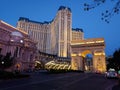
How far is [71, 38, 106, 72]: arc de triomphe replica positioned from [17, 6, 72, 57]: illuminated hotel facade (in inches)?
2160

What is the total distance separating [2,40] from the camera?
176ft

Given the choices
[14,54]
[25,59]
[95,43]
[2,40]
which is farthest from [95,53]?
[2,40]

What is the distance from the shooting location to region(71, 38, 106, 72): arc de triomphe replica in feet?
255

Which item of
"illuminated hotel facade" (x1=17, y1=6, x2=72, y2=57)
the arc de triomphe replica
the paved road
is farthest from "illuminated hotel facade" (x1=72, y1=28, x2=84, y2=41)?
the paved road

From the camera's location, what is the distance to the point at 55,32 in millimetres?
156000

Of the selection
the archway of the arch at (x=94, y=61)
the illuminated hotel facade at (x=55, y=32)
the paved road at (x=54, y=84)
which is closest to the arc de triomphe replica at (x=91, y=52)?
the archway of the arch at (x=94, y=61)

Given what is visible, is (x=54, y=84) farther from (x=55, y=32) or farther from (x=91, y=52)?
(x=55, y=32)

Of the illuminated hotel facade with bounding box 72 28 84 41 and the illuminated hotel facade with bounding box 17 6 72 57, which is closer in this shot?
the illuminated hotel facade with bounding box 17 6 72 57

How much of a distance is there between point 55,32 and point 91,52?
7923 centimetres

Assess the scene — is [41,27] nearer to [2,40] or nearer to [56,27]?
[56,27]

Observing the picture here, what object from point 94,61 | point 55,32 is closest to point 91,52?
point 94,61

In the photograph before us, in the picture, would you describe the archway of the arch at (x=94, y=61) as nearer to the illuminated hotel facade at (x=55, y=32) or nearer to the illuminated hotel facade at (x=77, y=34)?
the illuminated hotel facade at (x=55, y=32)

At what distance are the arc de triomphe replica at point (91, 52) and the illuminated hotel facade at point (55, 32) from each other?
2160 inches

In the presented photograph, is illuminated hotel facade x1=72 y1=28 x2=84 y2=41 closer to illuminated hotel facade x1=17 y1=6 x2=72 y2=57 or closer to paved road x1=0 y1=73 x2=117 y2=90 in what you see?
illuminated hotel facade x1=17 y1=6 x2=72 y2=57
